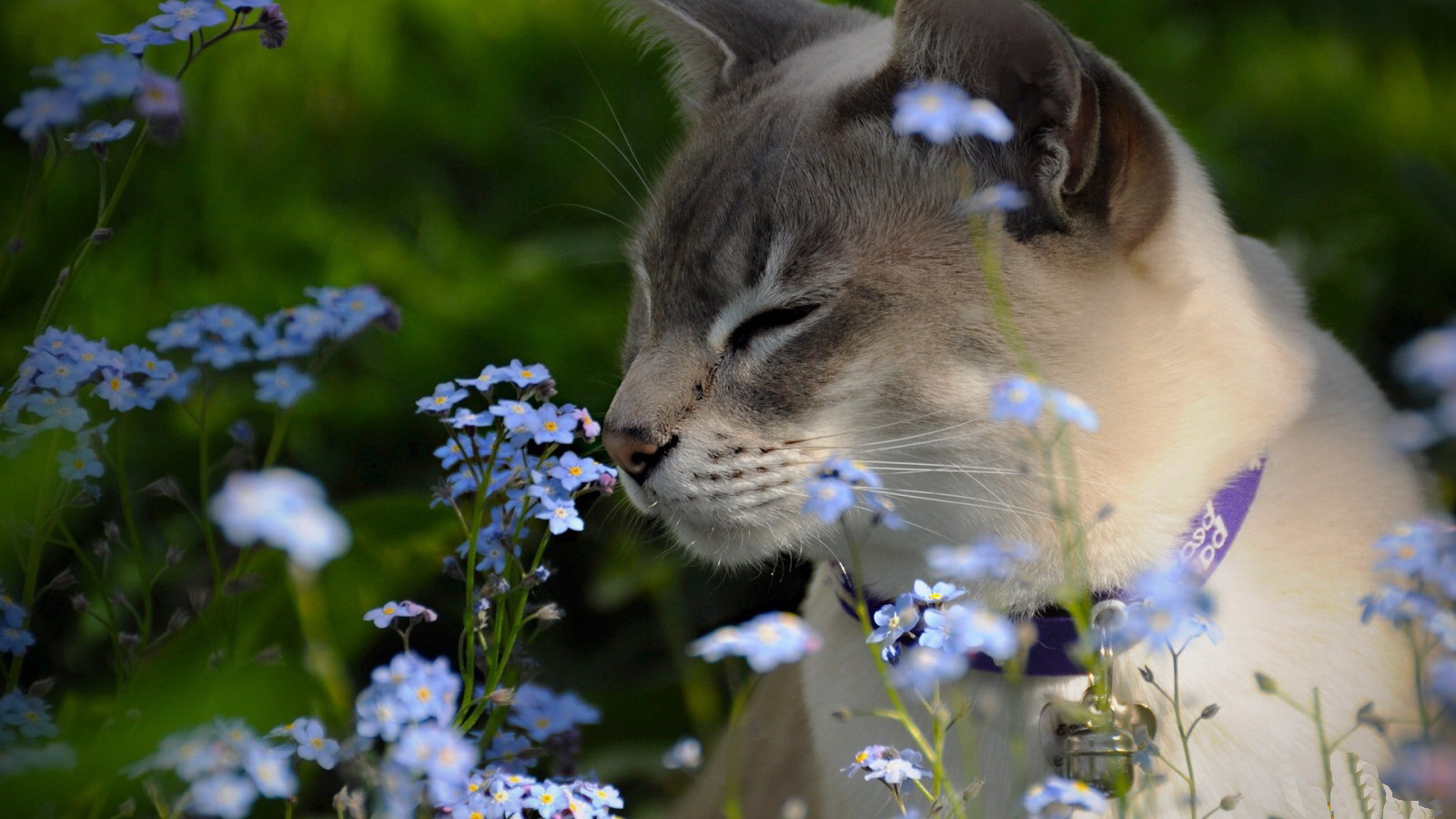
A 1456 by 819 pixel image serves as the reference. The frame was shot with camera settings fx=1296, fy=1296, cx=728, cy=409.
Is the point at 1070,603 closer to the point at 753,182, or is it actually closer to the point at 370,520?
the point at 753,182

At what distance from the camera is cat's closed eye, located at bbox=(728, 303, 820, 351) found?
1414mm

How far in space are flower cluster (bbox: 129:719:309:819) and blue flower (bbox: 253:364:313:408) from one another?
26 cm

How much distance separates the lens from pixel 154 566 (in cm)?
204

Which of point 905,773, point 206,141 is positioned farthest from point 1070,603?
point 206,141

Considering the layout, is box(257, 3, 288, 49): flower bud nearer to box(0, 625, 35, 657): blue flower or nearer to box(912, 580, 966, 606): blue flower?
box(0, 625, 35, 657): blue flower

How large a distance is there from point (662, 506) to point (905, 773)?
48 centimetres

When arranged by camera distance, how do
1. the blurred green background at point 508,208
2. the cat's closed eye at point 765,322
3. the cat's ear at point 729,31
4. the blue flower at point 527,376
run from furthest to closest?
the blurred green background at point 508,208, the cat's ear at point 729,31, the cat's closed eye at point 765,322, the blue flower at point 527,376

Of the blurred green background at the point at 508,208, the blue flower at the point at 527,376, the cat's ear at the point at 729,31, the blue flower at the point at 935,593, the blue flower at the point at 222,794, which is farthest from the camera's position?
the blurred green background at the point at 508,208

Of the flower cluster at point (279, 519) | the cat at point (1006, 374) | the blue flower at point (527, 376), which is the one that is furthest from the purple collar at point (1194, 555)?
the flower cluster at point (279, 519)

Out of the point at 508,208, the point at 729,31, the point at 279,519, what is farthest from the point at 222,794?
the point at 508,208

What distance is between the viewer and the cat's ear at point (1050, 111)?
1.29m

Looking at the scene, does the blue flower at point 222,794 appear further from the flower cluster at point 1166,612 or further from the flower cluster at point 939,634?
the flower cluster at point 1166,612

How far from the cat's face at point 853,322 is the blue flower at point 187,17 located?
56 cm

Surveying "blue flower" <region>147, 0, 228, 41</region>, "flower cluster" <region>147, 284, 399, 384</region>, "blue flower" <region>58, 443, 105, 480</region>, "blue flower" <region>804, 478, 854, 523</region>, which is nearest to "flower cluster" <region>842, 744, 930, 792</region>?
"blue flower" <region>804, 478, 854, 523</region>
